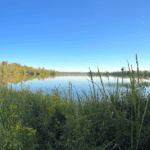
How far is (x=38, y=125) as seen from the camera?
332 centimetres

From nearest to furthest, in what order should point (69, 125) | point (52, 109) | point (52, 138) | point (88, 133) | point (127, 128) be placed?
1. point (127, 128)
2. point (88, 133)
3. point (69, 125)
4. point (52, 138)
5. point (52, 109)

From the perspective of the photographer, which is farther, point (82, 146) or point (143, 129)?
point (82, 146)

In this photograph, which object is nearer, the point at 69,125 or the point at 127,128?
the point at 127,128

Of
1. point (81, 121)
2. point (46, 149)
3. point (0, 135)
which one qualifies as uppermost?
point (81, 121)

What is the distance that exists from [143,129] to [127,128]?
295mm

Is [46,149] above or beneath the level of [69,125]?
beneath

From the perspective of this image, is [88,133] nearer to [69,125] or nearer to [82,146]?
[82,146]

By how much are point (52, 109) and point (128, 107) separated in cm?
240

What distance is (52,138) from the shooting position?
290cm

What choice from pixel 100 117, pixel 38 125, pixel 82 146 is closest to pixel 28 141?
pixel 38 125

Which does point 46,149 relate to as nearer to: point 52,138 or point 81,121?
point 52,138

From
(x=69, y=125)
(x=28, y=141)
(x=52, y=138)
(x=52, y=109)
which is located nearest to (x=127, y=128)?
(x=69, y=125)

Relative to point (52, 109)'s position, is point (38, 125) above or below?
below

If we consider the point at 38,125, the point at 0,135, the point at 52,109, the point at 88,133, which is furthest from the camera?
the point at 52,109
